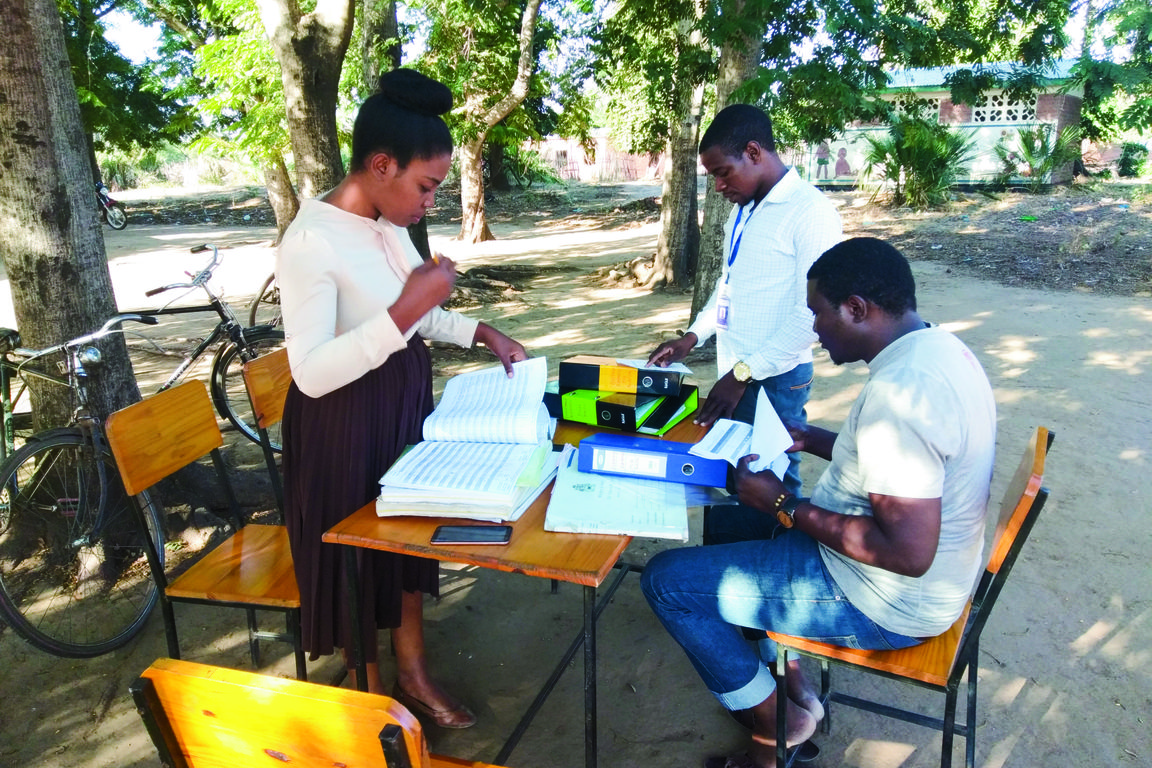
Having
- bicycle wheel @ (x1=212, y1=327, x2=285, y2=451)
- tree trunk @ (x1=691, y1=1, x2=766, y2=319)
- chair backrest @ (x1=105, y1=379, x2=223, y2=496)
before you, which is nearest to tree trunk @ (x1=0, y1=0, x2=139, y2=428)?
chair backrest @ (x1=105, y1=379, x2=223, y2=496)

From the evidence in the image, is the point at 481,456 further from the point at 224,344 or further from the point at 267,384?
the point at 224,344

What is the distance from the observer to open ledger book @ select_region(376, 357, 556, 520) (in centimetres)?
175

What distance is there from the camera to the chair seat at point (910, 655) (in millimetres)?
1820

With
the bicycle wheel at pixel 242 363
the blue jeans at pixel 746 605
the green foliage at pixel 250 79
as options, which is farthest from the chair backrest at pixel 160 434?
the green foliage at pixel 250 79

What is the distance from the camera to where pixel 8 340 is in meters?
3.32

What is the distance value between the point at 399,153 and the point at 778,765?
1.85 meters

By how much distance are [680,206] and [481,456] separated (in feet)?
27.6

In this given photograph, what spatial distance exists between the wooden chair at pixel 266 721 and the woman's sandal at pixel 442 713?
134 centimetres

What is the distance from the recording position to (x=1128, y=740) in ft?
7.77

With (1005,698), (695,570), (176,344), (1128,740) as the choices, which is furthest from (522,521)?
(176,344)

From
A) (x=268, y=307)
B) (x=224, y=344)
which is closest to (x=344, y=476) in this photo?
(x=224, y=344)

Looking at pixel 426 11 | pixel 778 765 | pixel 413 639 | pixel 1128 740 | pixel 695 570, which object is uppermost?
pixel 426 11

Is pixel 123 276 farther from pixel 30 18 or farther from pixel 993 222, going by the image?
pixel 993 222

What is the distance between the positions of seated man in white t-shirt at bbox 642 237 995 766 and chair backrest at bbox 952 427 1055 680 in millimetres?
50
